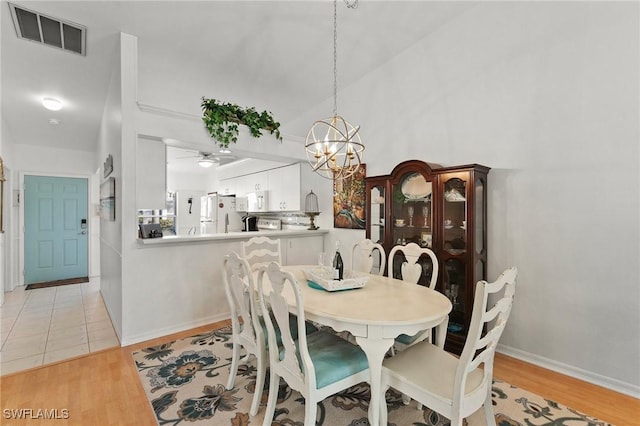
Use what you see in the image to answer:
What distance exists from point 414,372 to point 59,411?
2.26m

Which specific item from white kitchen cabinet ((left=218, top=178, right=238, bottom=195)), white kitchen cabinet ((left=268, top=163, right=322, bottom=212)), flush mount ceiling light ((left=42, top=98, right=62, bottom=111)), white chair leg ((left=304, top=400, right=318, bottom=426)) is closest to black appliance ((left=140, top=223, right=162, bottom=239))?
white kitchen cabinet ((left=268, top=163, right=322, bottom=212))

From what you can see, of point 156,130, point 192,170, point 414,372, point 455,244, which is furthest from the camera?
point 192,170

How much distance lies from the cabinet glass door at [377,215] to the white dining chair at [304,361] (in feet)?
6.26

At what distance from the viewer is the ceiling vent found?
251cm

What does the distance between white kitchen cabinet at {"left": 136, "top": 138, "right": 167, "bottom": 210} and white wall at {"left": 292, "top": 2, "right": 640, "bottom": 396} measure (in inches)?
123

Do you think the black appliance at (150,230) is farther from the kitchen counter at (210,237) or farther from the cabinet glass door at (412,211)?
the cabinet glass door at (412,211)

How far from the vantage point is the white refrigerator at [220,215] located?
6.54 meters

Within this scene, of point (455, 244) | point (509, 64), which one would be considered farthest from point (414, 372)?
point (509, 64)

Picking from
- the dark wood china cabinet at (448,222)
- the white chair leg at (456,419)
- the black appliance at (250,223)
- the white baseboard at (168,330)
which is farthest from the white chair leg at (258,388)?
the black appliance at (250,223)

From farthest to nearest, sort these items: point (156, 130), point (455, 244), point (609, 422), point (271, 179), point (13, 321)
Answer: point (271, 179)
point (13, 321)
point (156, 130)
point (455, 244)
point (609, 422)

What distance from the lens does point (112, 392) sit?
2.07 metres

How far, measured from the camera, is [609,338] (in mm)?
2158

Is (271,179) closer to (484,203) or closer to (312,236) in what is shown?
(312,236)

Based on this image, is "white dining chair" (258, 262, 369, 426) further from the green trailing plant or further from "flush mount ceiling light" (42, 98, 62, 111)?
"flush mount ceiling light" (42, 98, 62, 111)
